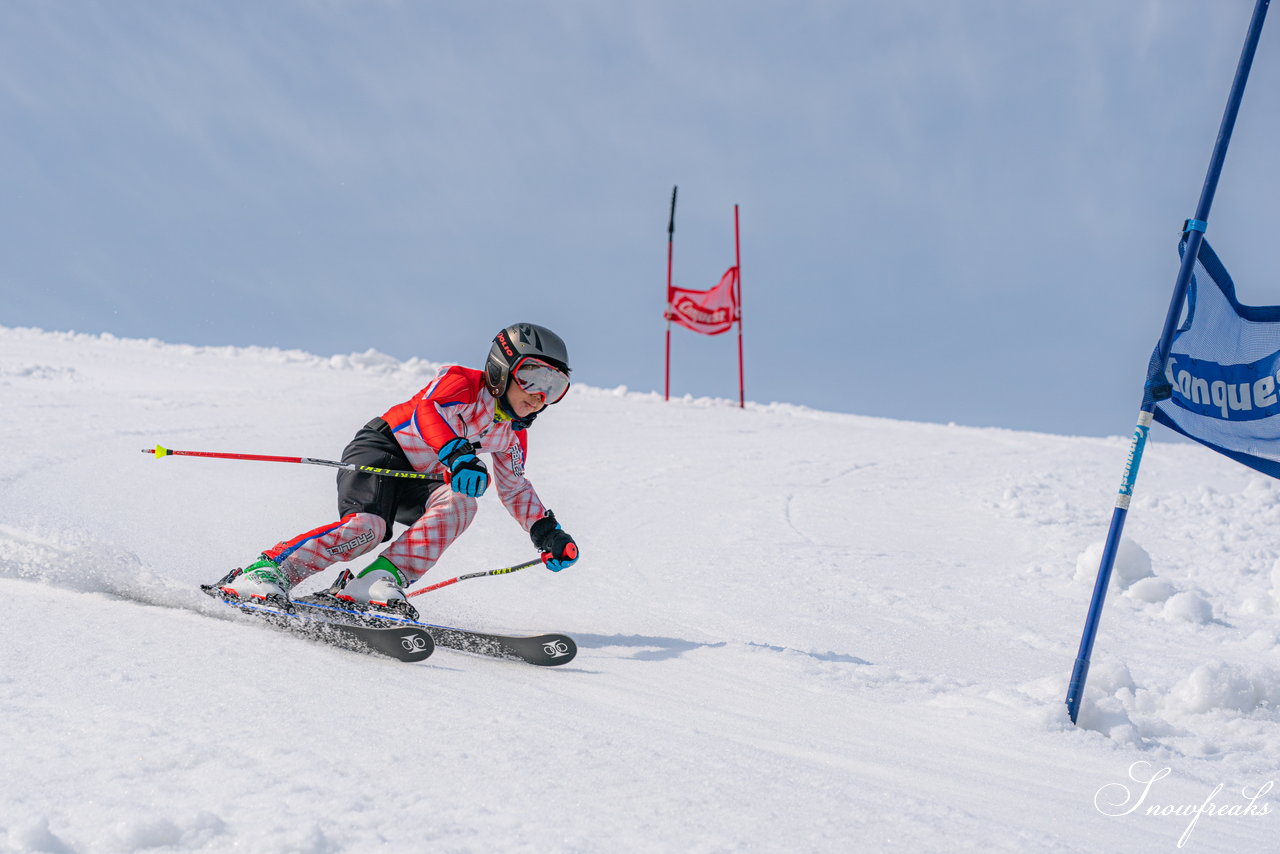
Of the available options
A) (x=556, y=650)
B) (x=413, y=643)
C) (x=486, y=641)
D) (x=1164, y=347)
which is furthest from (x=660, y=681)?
(x=1164, y=347)

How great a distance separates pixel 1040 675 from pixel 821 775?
2.96 metres

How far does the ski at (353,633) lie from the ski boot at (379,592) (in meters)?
0.27

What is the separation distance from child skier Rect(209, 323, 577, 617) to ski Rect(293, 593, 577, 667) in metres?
0.12

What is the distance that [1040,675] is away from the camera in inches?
196

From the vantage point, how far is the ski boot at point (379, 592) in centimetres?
402

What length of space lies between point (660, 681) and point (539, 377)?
1.53 meters

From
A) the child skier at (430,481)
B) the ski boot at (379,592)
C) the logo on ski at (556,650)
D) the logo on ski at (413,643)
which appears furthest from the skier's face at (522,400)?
the logo on ski at (413,643)

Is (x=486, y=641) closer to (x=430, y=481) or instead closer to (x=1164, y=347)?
(x=430, y=481)

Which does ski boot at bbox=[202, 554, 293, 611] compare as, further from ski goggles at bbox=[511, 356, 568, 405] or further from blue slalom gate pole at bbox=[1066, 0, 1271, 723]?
blue slalom gate pole at bbox=[1066, 0, 1271, 723]

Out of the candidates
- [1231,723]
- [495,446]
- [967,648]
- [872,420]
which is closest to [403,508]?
[495,446]

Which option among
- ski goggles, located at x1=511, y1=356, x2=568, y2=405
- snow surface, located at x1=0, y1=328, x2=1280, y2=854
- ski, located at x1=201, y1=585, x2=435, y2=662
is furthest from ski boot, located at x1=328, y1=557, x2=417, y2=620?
ski goggles, located at x1=511, y1=356, x2=568, y2=405

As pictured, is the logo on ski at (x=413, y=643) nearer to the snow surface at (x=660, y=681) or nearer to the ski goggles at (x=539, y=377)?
the snow surface at (x=660, y=681)

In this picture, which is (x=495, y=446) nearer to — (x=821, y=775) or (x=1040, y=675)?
(x=821, y=775)

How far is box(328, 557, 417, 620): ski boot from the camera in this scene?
402 cm
